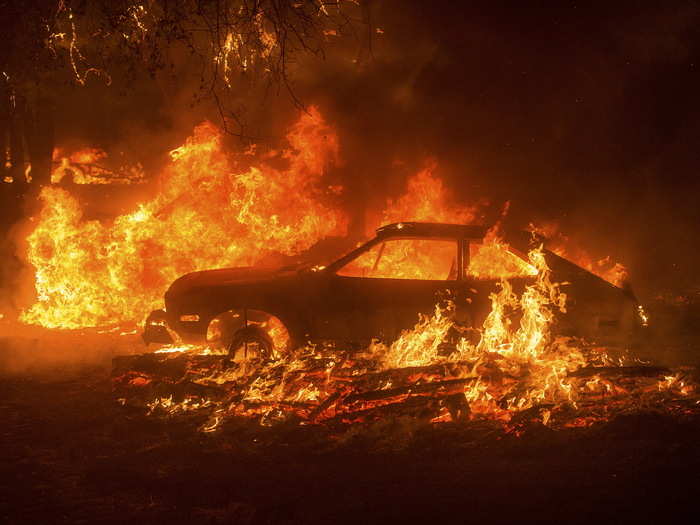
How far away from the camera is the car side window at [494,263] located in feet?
22.4

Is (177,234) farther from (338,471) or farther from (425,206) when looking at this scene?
(338,471)

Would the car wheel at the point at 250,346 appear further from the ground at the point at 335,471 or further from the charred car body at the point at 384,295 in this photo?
the ground at the point at 335,471

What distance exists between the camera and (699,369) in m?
6.16

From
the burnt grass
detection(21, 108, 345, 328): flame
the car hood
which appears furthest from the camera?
detection(21, 108, 345, 328): flame

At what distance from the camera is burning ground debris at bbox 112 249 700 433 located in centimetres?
548

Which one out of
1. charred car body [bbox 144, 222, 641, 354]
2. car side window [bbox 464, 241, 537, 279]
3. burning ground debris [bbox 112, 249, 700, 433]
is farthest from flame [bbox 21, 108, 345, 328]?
car side window [bbox 464, 241, 537, 279]

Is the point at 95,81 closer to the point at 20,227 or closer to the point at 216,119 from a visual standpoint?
the point at 216,119

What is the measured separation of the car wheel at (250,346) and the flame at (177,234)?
139 inches

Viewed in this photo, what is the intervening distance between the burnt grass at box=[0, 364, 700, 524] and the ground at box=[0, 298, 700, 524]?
0.04 feet

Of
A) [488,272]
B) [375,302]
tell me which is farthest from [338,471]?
[488,272]

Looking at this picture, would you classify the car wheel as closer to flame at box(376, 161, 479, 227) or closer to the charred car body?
the charred car body

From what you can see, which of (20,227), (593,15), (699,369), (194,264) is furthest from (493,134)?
(20,227)

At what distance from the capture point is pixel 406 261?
713 cm

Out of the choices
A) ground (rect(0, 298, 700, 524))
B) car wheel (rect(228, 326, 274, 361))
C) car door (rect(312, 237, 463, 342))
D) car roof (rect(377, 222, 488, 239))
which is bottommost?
ground (rect(0, 298, 700, 524))
